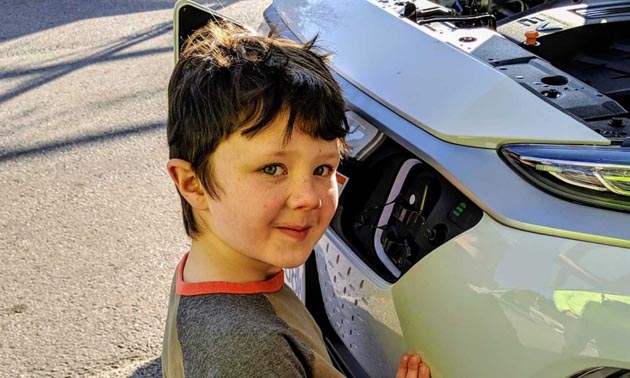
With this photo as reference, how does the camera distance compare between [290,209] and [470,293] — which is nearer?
[290,209]

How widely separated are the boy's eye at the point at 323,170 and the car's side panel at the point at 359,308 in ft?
1.51

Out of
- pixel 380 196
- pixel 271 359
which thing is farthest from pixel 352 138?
pixel 271 359

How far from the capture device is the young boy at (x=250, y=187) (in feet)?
4.54

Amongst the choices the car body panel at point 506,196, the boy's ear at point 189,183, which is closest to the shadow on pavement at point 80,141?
the car body panel at point 506,196

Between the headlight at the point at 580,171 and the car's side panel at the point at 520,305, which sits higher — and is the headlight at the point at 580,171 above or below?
above

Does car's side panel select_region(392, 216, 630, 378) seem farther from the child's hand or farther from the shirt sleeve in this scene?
the shirt sleeve

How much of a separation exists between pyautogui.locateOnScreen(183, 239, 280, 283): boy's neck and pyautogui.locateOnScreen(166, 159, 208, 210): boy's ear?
89mm

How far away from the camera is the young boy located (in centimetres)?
138

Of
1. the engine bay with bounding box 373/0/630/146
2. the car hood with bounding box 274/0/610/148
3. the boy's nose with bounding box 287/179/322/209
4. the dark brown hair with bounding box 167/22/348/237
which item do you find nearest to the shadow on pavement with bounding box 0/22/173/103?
the engine bay with bounding box 373/0/630/146

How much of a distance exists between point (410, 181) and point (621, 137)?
532 mm

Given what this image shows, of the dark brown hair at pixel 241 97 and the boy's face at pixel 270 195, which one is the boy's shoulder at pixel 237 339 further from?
the dark brown hair at pixel 241 97

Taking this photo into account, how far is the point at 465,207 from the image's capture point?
173 centimetres

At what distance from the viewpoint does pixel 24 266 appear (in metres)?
3.58

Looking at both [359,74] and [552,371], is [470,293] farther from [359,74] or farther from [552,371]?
[359,74]
